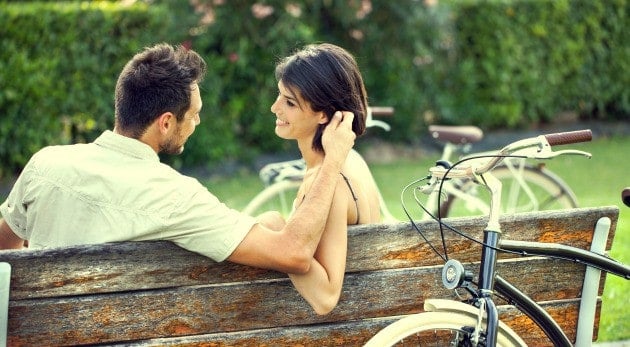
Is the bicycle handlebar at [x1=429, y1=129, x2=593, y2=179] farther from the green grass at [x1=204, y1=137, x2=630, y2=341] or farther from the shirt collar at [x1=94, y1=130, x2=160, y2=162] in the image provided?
the green grass at [x1=204, y1=137, x2=630, y2=341]

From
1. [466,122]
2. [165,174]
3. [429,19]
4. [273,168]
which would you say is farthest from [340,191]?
[466,122]

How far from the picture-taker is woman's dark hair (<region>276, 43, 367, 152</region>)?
352cm

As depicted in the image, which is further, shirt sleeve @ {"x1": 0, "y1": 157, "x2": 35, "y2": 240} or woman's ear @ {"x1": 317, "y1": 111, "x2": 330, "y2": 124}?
woman's ear @ {"x1": 317, "y1": 111, "x2": 330, "y2": 124}

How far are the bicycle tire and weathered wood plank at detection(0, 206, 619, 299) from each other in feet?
0.66

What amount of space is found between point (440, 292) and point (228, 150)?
780 cm

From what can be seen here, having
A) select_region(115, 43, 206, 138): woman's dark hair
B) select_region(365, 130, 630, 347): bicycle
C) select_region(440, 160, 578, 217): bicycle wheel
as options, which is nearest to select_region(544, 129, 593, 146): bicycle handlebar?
Result: select_region(365, 130, 630, 347): bicycle

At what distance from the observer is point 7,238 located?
346 cm

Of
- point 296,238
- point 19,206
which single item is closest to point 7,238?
point 19,206

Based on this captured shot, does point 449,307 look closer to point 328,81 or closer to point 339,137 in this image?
point 339,137

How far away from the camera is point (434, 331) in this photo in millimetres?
3107

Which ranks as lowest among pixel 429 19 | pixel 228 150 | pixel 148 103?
pixel 228 150

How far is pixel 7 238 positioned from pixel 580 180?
26.4 ft

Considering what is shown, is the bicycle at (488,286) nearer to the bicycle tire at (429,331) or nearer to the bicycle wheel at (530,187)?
the bicycle tire at (429,331)

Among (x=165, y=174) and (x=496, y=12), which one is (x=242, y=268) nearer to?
(x=165, y=174)
